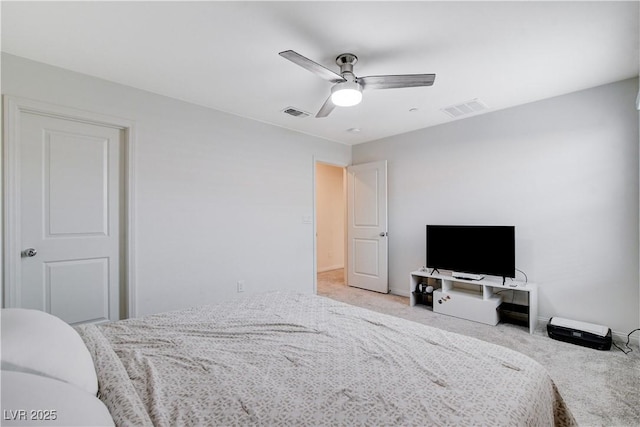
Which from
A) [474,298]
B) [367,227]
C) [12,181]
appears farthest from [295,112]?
[474,298]

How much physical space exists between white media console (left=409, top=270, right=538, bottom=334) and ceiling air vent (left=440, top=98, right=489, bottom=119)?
200 cm

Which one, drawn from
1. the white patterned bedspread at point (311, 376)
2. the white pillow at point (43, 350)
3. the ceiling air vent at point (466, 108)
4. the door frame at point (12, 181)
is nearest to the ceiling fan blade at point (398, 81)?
the ceiling air vent at point (466, 108)

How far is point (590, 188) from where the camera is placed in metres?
3.00

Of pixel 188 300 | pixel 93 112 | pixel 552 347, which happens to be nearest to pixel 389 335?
pixel 552 347

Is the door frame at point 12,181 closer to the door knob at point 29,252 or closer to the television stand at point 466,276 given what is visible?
the door knob at point 29,252

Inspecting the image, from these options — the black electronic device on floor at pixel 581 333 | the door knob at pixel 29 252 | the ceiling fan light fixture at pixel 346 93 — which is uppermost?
the ceiling fan light fixture at pixel 346 93

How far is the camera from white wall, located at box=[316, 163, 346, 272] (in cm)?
653

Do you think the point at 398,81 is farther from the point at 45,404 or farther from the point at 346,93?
the point at 45,404

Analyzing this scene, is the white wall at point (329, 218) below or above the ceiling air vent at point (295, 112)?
below

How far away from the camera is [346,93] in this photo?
2258 millimetres

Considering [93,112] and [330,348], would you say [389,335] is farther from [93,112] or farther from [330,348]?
[93,112]

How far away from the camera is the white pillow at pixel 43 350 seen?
841 mm

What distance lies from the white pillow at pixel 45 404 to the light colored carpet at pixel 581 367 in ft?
8.04

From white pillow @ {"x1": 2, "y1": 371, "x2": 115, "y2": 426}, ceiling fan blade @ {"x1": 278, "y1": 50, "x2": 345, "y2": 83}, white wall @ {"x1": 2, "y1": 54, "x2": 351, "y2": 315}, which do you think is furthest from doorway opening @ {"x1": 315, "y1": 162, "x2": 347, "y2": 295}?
white pillow @ {"x1": 2, "y1": 371, "x2": 115, "y2": 426}
